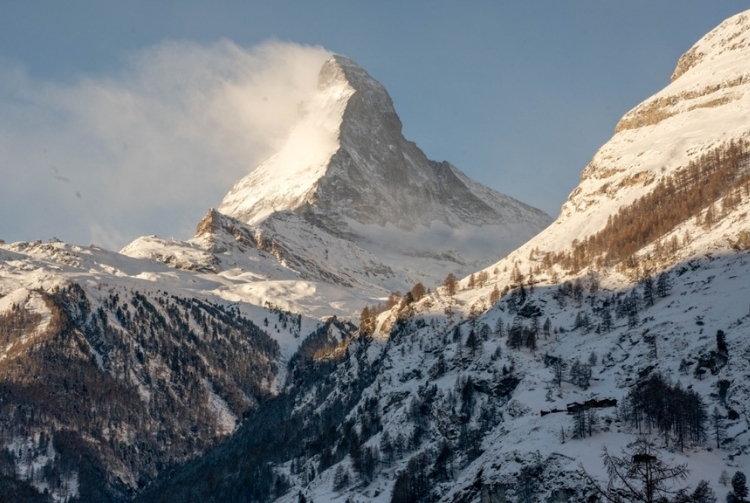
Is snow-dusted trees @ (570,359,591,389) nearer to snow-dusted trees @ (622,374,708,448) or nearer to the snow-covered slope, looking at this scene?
the snow-covered slope

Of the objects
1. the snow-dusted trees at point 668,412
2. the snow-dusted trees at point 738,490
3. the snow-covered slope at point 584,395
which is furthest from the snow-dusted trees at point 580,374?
the snow-dusted trees at point 738,490

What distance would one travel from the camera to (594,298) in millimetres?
199000

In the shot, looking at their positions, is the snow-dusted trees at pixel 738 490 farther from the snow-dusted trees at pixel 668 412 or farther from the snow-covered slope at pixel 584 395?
the snow-dusted trees at pixel 668 412

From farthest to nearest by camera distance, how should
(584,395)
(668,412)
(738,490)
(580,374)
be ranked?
(580,374), (584,395), (668,412), (738,490)

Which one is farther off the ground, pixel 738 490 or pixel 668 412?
pixel 668 412

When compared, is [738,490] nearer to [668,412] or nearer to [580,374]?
[668,412]

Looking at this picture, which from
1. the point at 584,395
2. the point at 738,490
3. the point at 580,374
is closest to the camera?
the point at 738,490

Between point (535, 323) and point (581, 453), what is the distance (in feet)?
237

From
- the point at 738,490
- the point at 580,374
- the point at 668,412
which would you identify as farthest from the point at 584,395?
the point at 738,490

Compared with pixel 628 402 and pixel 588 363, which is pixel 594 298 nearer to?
pixel 588 363

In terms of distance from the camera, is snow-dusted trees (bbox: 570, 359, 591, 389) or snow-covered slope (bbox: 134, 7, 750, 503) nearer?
snow-covered slope (bbox: 134, 7, 750, 503)

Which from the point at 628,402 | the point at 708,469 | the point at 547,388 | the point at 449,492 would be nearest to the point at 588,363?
the point at 547,388

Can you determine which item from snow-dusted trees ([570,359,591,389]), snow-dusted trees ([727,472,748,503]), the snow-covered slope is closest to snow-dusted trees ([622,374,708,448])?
the snow-covered slope

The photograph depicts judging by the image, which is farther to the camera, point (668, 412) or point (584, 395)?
point (584, 395)
